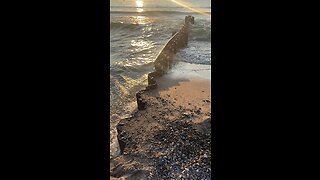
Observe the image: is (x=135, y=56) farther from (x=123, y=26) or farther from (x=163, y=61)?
(x=123, y=26)

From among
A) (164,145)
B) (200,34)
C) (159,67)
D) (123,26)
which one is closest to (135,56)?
(159,67)

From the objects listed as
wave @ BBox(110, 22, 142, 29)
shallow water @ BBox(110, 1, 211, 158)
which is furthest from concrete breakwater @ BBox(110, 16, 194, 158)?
wave @ BBox(110, 22, 142, 29)

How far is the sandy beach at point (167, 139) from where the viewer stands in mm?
4789

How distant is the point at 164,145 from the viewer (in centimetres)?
557

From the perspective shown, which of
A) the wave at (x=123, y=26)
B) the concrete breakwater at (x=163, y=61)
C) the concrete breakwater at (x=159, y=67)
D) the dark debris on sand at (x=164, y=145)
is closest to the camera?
the dark debris on sand at (x=164, y=145)

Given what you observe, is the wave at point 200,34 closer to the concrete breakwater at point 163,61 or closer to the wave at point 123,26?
the concrete breakwater at point 163,61

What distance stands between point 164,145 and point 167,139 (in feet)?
0.83

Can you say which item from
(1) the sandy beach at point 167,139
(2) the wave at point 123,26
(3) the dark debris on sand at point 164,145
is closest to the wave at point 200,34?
(2) the wave at point 123,26

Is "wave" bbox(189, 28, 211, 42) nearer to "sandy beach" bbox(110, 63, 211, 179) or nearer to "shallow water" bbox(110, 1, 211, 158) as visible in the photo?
"shallow water" bbox(110, 1, 211, 158)

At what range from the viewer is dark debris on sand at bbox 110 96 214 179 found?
15.6 ft

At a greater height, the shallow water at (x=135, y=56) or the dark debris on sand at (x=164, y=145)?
the shallow water at (x=135, y=56)
